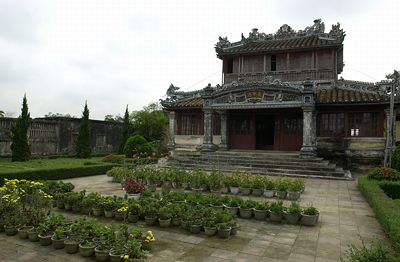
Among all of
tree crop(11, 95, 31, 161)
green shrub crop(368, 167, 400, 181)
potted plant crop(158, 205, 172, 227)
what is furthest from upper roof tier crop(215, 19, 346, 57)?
potted plant crop(158, 205, 172, 227)

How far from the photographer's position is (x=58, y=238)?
5.75 meters

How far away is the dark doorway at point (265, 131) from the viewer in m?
22.3

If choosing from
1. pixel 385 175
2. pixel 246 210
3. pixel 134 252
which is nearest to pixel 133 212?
pixel 134 252

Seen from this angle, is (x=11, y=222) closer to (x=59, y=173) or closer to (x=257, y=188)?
(x=257, y=188)

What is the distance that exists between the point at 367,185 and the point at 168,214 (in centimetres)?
749

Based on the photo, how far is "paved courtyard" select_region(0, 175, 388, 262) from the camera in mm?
5344

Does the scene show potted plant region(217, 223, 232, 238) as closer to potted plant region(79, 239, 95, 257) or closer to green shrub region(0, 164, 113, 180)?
potted plant region(79, 239, 95, 257)

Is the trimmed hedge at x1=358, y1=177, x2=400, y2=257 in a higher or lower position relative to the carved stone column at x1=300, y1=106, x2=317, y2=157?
lower

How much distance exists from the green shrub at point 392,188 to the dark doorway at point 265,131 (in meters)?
11.5

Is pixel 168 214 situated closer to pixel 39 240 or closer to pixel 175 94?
pixel 39 240

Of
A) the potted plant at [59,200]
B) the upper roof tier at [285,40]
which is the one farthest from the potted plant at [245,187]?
the upper roof tier at [285,40]

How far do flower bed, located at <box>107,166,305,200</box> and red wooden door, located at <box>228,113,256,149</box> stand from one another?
9813mm

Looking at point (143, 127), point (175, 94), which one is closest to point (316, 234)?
point (175, 94)

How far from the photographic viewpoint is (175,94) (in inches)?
936
